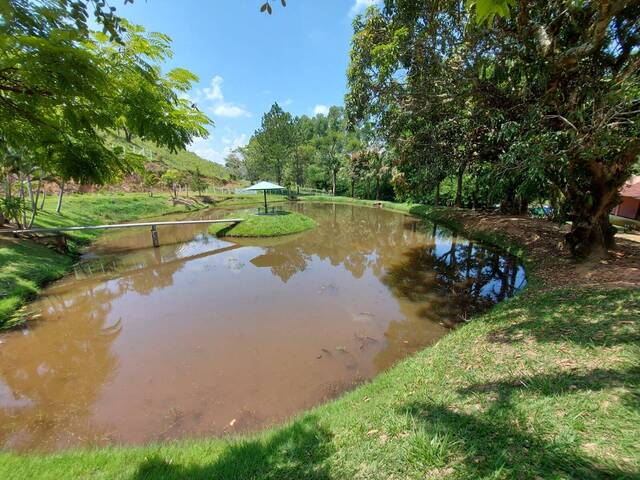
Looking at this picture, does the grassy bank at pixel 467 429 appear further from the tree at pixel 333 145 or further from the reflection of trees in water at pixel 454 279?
the tree at pixel 333 145

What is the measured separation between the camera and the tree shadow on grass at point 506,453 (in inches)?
65.1

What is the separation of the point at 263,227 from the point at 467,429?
1342cm

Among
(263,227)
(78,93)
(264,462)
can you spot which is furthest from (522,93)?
(263,227)

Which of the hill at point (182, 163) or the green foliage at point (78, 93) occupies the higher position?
the hill at point (182, 163)

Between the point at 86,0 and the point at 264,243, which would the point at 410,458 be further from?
the point at 264,243

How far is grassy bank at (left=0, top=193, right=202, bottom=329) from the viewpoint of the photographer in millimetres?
6570

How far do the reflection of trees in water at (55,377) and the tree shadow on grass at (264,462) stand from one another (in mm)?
1725

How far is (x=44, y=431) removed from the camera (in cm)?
343

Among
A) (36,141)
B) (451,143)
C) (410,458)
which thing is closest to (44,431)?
(36,141)

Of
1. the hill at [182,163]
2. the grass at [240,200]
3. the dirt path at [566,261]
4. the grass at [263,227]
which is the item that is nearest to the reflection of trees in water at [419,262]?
the dirt path at [566,261]

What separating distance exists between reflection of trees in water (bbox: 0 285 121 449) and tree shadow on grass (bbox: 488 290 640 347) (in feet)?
19.3

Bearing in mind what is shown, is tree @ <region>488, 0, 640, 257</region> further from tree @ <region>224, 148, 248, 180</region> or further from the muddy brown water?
tree @ <region>224, 148, 248, 180</region>

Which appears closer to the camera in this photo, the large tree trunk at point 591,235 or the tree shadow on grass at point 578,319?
the tree shadow on grass at point 578,319

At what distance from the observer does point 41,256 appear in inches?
360
